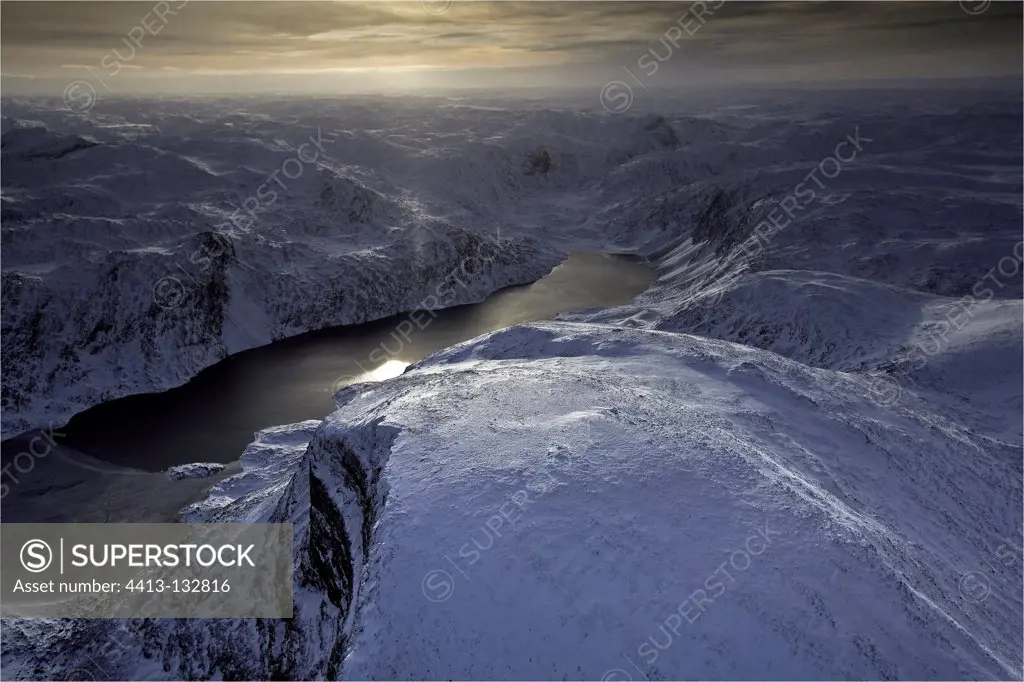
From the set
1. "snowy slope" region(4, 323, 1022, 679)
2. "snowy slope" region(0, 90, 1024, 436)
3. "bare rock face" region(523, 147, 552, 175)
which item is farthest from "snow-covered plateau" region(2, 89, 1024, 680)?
"bare rock face" region(523, 147, 552, 175)

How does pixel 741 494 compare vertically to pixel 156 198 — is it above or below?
below

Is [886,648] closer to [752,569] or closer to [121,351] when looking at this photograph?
[752,569]

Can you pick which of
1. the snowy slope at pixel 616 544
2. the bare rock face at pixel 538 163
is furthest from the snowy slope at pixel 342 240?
the snowy slope at pixel 616 544

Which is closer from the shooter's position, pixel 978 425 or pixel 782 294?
pixel 978 425

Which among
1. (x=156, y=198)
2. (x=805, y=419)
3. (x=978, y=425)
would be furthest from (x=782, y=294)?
(x=156, y=198)

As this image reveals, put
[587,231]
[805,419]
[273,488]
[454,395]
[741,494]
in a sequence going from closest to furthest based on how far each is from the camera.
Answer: [741,494] → [454,395] → [805,419] → [273,488] → [587,231]

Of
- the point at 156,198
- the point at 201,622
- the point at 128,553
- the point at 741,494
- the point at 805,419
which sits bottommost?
the point at 128,553

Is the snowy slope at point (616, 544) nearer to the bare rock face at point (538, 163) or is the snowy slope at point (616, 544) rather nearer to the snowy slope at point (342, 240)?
the snowy slope at point (342, 240)
